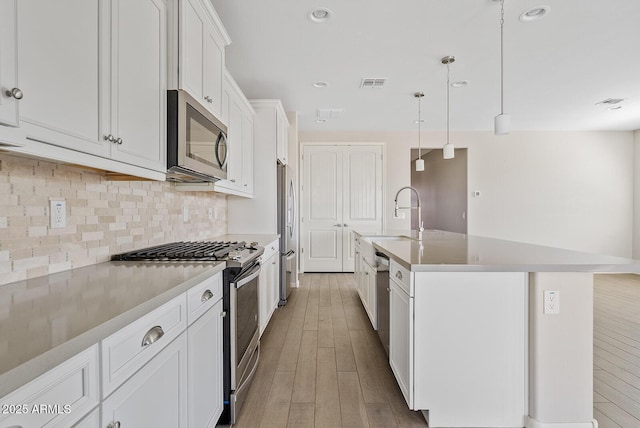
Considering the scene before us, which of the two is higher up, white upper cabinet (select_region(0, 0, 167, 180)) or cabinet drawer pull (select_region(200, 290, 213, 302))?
white upper cabinet (select_region(0, 0, 167, 180))

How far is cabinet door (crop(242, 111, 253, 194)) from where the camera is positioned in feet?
10.3

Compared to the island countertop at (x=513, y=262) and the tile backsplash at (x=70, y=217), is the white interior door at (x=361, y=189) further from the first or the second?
the tile backsplash at (x=70, y=217)

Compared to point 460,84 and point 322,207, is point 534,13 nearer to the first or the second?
point 460,84

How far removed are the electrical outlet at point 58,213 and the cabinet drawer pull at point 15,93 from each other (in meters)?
0.60

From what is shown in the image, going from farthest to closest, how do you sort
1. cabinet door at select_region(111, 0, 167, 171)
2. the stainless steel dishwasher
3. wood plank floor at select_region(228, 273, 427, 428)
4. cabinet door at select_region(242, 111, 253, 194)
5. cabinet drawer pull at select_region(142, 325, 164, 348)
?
cabinet door at select_region(242, 111, 253, 194) < the stainless steel dishwasher < wood plank floor at select_region(228, 273, 427, 428) < cabinet door at select_region(111, 0, 167, 171) < cabinet drawer pull at select_region(142, 325, 164, 348)

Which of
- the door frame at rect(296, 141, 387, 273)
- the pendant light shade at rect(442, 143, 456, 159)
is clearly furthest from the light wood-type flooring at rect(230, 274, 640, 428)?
the door frame at rect(296, 141, 387, 273)

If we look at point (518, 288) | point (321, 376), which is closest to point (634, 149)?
point (518, 288)

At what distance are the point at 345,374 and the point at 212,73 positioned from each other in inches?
88.5

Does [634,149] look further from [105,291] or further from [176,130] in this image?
[105,291]

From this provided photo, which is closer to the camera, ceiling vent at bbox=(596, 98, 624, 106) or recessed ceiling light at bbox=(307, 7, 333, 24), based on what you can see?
recessed ceiling light at bbox=(307, 7, 333, 24)

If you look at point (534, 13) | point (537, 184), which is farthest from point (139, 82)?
point (537, 184)

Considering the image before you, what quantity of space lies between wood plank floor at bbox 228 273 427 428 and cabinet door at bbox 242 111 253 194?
4.82ft

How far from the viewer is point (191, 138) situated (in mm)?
1691

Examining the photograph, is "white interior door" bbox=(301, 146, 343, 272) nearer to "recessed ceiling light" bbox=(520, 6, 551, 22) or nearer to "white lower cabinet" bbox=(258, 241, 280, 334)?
"white lower cabinet" bbox=(258, 241, 280, 334)
